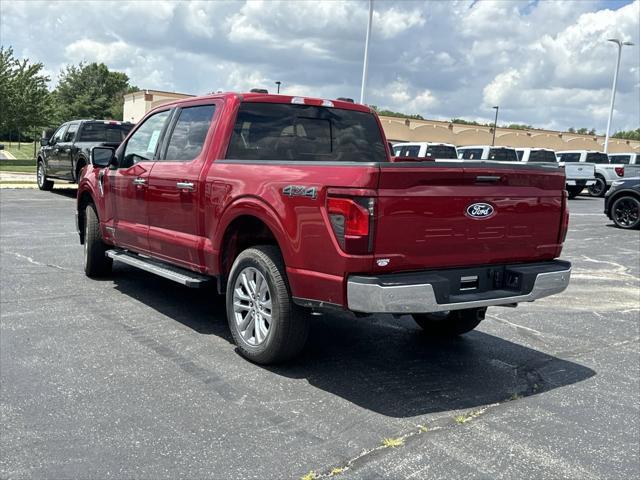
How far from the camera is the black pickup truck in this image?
51.1ft

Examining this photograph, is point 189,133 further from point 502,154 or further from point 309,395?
point 502,154

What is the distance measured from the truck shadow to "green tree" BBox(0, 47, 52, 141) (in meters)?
32.2

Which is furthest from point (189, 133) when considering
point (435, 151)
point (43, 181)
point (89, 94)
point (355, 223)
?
point (89, 94)

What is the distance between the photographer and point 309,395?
414 cm

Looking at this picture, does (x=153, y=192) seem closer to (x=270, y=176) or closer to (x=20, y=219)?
(x=270, y=176)

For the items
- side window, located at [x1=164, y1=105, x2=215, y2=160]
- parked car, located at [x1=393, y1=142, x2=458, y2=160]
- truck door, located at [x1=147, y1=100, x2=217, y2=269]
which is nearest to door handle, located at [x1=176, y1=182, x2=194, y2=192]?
truck door, located at [x1=147, y1=100, x2=217, y2=269]

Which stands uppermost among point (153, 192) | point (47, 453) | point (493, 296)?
point (153, 192)

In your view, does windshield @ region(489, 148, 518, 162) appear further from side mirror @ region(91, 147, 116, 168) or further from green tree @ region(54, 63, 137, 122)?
green tree @ region(54, 63, 137, 122)

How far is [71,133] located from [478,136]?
5119cm

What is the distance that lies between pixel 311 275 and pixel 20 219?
9.77 m

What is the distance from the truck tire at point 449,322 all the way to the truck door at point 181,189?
6.52 feet

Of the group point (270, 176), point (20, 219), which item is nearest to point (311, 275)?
point (270, 176)

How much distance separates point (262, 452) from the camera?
131 inches

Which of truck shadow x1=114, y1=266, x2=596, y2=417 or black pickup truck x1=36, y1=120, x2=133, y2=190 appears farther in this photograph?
black pickup truck x1=36, y1=120, x2=133, y2=190
